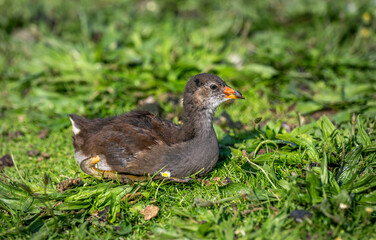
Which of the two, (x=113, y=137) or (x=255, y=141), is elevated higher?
(x=113, y=137)

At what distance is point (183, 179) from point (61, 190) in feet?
4.24

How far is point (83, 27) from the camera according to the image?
27.5ft

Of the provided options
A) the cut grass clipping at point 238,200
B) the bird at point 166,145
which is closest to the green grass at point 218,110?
the cut grass clipping at point 238,200

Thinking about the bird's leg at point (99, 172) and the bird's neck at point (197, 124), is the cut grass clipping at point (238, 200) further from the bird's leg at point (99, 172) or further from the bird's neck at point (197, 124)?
the bird's neck at point (197, 124)

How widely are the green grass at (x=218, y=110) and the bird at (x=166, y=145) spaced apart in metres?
0.18

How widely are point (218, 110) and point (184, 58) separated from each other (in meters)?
2.50

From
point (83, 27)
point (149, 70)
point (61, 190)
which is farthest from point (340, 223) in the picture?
point (83, 27)

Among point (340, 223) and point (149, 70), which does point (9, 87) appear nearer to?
point (149, 70)

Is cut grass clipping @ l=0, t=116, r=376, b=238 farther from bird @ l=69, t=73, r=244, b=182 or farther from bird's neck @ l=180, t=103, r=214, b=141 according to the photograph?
bird's neck @ l=180, t=103, r=214, b=141

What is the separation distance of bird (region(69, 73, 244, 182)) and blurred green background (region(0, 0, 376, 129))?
1.54m

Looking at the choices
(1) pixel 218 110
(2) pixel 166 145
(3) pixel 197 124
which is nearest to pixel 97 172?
(2) pixel 166 145

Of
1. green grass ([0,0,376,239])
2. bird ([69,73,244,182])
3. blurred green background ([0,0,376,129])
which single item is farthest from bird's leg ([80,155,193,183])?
blurred green background ([0,0,376,129])

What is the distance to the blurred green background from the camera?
631 centimetres

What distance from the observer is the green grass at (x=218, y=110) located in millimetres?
3562
